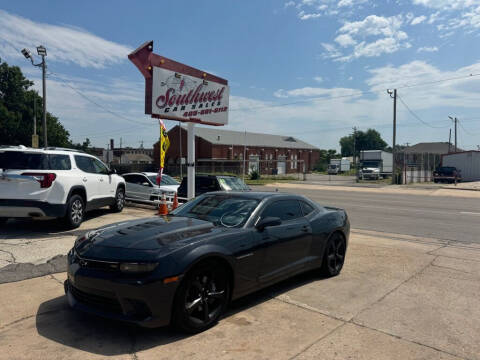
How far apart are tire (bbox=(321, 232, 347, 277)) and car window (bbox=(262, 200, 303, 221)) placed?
2.50 ft

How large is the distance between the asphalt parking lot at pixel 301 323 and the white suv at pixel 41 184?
1.80 m

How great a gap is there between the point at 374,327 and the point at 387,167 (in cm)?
4622

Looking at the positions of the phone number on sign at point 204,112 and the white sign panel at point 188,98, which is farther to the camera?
the phone number on sign at point 204,112

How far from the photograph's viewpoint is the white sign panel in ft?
33.4

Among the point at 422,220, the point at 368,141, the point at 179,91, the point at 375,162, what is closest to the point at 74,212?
the point at 179,91

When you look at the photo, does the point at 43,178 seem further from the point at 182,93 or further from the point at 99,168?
the point at 182,93

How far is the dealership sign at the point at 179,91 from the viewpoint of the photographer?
32.7ft

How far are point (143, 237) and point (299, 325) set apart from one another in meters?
1.90

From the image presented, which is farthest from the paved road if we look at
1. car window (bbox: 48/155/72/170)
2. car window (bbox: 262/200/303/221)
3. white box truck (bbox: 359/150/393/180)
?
white box truck (bbox: 359/150/393/180)

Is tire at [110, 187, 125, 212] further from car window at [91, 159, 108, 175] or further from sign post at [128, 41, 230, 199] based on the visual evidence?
sign post at [128, 41, 230, 199]

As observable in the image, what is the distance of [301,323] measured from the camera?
166 inches

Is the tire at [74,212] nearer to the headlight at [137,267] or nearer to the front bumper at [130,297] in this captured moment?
the front bumper at [130,297]

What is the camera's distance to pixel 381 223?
39.9 ft

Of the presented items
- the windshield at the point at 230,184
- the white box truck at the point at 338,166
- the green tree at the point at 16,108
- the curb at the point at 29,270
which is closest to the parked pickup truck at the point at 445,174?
the white box truck at the point at 338,166
